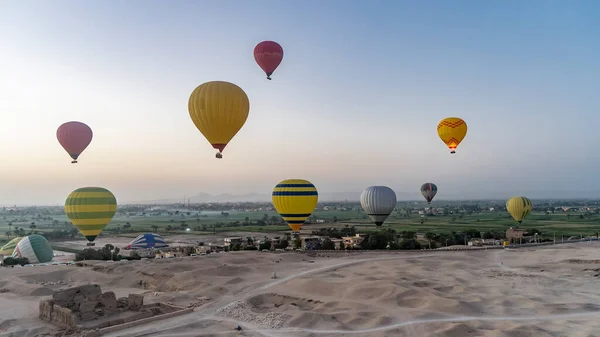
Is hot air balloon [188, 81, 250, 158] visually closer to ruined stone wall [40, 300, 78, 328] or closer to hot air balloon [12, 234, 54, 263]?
ruined stone wall [40, 300, 78, 328]

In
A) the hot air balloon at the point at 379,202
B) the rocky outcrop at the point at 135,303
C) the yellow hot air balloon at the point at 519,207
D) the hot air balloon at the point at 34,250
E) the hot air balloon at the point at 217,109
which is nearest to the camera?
the rocky outcrop at the point at 135,303

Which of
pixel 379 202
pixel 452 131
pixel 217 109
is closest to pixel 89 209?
pixel 217 109

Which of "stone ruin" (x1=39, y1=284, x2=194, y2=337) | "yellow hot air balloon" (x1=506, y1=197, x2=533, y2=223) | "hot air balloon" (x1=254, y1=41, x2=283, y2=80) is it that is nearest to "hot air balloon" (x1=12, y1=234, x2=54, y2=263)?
"stone ruin" (x1=39, y1=284, x2=194, y2=337)

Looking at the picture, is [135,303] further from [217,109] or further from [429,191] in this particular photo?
[429,191]

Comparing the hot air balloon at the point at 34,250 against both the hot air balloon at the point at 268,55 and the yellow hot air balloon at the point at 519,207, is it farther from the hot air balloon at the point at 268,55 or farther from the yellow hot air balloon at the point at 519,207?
the yellow hot air balloon at the point at 519,207

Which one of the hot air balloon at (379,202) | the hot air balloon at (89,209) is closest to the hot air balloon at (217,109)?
the hot air balloon at (89,209)

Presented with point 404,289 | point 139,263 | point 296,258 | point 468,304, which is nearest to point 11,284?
point 139,263
